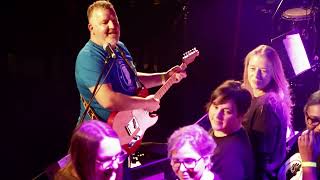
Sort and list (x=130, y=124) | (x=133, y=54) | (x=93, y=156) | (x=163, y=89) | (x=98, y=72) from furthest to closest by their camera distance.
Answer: (x=133, y=54) < (x=163, y=89) < (x=130, y=124) < (x=98, y=72) < (x=93, y=156)

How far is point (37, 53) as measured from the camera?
4.92 metres

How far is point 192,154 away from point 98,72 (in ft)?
4.17

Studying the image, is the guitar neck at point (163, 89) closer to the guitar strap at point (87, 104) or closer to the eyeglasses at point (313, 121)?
the guitar strap at point (87, 104)

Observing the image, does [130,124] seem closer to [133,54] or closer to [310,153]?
[133,54]

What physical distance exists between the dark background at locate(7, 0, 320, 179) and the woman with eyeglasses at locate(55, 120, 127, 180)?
7.07 ft

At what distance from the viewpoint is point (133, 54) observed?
18.4 feet

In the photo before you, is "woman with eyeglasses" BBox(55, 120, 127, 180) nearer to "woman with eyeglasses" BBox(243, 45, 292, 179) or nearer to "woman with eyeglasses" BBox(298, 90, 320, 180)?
"woman with eyeglasses" BBox(243, 45, 292, 179)

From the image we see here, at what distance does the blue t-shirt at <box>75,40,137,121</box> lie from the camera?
161 inches

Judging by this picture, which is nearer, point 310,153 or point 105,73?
point 310,153

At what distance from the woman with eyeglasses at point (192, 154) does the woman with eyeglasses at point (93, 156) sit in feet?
1.55

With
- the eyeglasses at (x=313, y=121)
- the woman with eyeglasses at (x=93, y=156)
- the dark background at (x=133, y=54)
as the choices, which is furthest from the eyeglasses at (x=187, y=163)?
the dark background at (x=133, y=54)

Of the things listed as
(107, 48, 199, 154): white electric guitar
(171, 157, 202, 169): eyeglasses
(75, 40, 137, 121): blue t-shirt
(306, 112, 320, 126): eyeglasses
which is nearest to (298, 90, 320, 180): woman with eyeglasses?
(306, 112, 320, 126): eyeglasses

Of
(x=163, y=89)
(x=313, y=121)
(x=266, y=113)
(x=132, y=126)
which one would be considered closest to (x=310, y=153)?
(x=313, y=121)

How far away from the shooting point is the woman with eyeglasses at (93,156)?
284 cm
